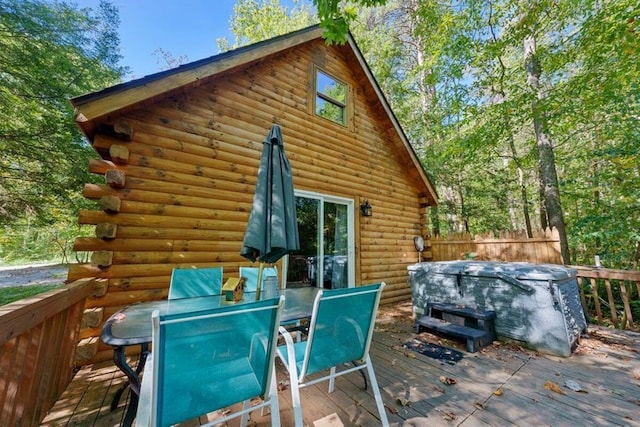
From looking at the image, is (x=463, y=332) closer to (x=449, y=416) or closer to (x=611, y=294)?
(x=449, y=416)

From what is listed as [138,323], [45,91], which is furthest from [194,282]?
[45,91]

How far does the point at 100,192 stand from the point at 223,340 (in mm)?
2925

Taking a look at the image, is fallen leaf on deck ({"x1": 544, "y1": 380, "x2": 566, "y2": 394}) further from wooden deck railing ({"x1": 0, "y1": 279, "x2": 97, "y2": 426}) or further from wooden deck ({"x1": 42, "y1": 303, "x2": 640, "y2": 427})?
wooden deck railing ({"x1": 0, "y1": 279, "x2": 97, "y2": 426})

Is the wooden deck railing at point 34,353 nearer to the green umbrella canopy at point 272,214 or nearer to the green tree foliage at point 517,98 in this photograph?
the green umbrella canopy at point 272,214

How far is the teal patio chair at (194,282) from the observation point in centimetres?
263

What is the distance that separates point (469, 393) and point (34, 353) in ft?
11.2

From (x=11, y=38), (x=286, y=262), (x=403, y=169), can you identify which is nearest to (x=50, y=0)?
(x=11, y=38)

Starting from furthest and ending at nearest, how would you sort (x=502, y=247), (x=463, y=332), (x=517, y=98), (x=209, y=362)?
(x=517, y=98)
(x=502, y=247)
(x=463, y=332)
(x=209, y=362)

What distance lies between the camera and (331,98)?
572cm

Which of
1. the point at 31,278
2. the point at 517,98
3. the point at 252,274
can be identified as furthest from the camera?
the point at 31,278

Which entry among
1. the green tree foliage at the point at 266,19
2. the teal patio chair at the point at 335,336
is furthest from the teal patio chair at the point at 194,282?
the green tree foliage at the point at 266,19

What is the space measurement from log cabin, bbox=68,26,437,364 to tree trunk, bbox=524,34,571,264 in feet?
9.05

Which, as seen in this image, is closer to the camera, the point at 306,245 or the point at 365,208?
the point at 306,245

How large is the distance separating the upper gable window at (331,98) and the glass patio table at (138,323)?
430cm
